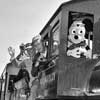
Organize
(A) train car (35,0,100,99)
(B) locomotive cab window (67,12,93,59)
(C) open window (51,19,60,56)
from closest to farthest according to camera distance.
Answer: (A) train car (35,0,100,99), (B) locomotive cab window (67,12,93,59), (C) open window (51,19,60,56)

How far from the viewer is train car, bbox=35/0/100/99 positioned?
30.0 feet

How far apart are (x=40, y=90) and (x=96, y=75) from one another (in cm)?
427

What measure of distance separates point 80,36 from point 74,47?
0.38 meters

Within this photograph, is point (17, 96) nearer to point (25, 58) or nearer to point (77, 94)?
point (25, 58)

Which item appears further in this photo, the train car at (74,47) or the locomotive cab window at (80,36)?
the locomotive cab window at (80,36)

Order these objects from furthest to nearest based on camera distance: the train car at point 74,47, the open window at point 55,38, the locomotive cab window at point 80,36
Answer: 1. the open window at point 55,38
2. the locomotive cab window at point 80,36
3. the train car at point 74,47

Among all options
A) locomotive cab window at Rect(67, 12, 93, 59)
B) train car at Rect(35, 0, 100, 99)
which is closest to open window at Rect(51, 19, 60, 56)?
train car at Rect(35, 0, 100, 99)

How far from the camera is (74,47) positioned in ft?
31.9

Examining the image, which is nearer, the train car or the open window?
the train car

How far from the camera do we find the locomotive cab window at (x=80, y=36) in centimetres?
959

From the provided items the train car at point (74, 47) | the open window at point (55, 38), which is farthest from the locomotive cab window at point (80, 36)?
the open window at point (55, 38)

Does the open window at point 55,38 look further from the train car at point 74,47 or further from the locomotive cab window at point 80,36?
the locomotive cab window at point 80,36

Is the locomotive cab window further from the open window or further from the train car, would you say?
the open window

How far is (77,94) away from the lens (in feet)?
28.6
